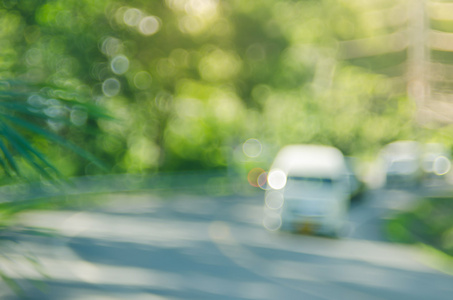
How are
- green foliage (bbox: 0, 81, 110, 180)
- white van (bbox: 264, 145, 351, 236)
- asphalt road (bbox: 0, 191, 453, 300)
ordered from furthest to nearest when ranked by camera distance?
white van (bbox: 264, 145, 351, 236)
asphalt road (bbox: 0, 191, 453, 300)
green foliage (bbox: 0, 81, 110, 180)

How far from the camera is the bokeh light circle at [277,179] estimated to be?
15185mm

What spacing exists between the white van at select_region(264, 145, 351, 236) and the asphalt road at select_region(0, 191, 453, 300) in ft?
1.71

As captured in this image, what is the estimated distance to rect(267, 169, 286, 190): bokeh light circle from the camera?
598 inches

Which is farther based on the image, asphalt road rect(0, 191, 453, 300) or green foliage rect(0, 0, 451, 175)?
green foliage rect(0, 0, 451, 175)

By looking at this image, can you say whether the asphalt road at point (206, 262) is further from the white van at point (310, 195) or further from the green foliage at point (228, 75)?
the green foliage at point (228, 75)

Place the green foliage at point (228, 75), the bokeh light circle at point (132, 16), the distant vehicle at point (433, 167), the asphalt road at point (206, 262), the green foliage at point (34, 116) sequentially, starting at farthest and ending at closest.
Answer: the bokeh light circle at point (132, 16) → the green foliage at point (228, 75) → the distant vehicle at point (433, 167) → the asphalt road at point (206, 262) → the green foliage at point (34, 116)

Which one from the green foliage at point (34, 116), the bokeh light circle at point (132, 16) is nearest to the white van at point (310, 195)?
the green foliage at point (34, 116)

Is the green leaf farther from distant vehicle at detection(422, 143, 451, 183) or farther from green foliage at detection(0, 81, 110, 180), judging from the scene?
distant vehicle at detection(422, 143, 451, 183)

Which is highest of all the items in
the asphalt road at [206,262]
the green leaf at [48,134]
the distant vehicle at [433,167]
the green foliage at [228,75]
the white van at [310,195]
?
the green foliage at [228,75]

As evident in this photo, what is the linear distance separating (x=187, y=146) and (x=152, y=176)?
4.63 metres

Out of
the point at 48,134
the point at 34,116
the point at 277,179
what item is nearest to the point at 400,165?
the point at 277,179

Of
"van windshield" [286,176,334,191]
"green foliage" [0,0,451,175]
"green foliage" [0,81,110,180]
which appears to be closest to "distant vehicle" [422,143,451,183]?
"green foliage" [0,0,451,175]

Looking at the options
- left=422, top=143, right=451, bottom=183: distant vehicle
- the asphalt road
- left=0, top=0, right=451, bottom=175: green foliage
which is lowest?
the asphalt road

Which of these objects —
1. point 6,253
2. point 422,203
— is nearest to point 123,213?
point 422,203
